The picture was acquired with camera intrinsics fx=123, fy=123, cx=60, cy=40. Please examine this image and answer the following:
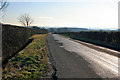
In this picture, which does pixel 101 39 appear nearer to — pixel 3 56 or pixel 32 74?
pixel 3 56

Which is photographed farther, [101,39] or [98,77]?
[101,39]

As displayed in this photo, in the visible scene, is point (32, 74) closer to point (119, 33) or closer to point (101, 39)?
point (119, 33)

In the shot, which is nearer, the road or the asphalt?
the asphalt

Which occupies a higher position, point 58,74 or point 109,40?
point 109,40

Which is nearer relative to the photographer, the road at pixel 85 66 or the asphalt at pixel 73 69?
the asphalt at pixel 73 69

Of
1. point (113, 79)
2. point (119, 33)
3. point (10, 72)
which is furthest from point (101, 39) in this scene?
point (10, 72)

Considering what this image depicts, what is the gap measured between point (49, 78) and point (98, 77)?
7.36 feet

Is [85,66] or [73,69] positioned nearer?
[73,69]

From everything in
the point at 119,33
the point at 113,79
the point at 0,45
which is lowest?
the point at 113,79

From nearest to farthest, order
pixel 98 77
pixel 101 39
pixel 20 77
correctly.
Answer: pixel 20 77 → pixel 98 77 → pixel 101 39

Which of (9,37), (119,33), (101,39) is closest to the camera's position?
(9,37)

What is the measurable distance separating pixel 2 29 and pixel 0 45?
1.39 m

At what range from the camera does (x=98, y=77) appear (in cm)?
564

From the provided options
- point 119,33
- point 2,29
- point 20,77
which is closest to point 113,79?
point 20,77
